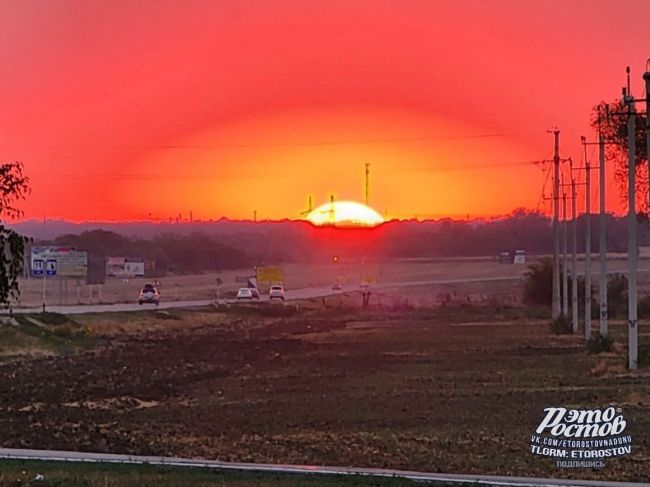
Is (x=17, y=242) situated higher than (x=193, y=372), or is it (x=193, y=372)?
(x=17, y=242)

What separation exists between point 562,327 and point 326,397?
32303mm

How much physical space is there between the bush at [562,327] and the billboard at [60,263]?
43.0 m

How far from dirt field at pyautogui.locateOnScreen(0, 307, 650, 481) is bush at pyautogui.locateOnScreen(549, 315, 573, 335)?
5.01 ft

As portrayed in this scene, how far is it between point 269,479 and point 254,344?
39117 millimetres

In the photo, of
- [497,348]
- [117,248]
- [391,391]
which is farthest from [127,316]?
[117,248]

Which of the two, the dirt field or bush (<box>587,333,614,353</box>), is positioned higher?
bush (<box>587,333,614,353</box>)

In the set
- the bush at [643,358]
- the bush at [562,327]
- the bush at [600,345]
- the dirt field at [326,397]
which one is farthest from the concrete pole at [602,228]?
the bush at [562,327]

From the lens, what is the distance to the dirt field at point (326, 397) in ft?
67.2

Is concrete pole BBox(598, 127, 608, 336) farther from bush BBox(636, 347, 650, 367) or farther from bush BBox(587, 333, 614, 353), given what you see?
bush BBox(636, 347, 650, 367)

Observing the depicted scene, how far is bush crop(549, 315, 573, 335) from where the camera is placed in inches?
2326

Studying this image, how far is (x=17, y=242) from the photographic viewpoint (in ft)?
37.9

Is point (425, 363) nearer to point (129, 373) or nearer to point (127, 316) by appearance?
point (129, 373)

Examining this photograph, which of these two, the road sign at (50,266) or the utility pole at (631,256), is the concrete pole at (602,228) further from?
the road sign at (50,266)

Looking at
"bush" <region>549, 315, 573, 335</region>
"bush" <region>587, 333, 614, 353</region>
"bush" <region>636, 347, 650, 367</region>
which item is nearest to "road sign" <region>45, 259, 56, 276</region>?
"bush" <region>549, 315, 573, 335</region>
